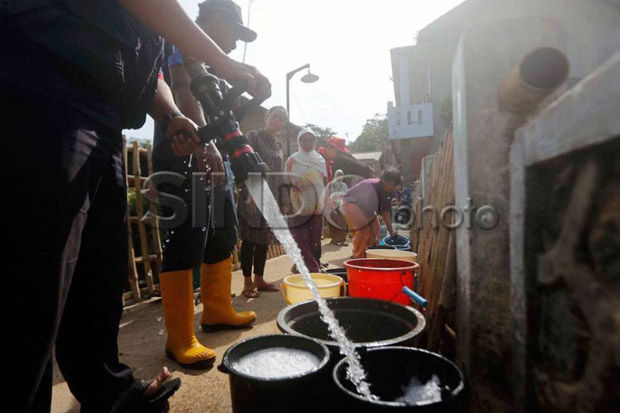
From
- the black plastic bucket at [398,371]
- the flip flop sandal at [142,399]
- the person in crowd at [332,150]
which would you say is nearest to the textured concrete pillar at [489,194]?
the black plastic bucket at [398,371]

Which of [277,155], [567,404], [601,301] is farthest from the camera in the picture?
[277,155]

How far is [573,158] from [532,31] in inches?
31.3

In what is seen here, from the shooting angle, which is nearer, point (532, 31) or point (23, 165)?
point (23, 165)

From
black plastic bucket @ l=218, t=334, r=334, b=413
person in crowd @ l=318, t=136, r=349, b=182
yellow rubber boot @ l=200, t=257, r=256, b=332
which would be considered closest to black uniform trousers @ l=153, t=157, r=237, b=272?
yellow rubber boot @ l=200, t=257, r=256, b=332

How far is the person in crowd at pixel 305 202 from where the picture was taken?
4484 mm

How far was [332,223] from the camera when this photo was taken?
852cm

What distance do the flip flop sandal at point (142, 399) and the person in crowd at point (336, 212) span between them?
5.51 m

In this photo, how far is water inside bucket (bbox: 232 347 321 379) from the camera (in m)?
1.40

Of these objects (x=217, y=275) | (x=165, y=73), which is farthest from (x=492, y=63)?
(x=217, y=275)

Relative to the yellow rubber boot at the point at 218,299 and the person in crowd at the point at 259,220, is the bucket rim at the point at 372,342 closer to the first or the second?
the yellow rubber boot at the point at 218,299

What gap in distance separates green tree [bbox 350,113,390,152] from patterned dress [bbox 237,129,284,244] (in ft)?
178

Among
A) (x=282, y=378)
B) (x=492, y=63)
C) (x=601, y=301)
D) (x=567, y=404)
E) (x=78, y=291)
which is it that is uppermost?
(x=492, y=63)

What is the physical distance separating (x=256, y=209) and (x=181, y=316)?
5.96 ft

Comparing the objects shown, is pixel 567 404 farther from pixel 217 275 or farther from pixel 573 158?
pixel 217 275
